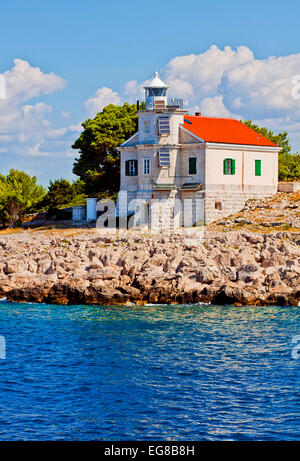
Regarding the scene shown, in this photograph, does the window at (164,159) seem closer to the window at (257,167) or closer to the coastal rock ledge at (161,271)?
the window at (257,167)

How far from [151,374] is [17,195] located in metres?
40.3

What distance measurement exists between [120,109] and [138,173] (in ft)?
33.7

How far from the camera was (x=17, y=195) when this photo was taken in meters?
57.0

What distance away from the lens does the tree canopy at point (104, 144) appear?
5459cm

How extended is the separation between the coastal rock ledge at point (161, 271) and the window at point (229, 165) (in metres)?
10.5

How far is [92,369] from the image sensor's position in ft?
64.1

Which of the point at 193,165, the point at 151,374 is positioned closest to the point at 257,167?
the point at 193,165

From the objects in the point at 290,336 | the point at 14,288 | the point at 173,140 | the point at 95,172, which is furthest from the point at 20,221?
the point at 290,336

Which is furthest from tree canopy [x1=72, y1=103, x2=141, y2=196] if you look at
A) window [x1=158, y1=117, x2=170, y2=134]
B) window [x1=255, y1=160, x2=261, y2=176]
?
window [x1=255, y1=160, x2=261, y2=176]

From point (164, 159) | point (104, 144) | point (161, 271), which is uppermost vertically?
point (104, 144)

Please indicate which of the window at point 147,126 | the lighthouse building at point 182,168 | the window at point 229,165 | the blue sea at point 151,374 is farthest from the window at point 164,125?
the blue sea at point 151,374

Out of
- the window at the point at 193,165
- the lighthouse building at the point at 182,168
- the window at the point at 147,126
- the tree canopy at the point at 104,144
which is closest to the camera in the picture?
the lighthouse building at the point at 182,168

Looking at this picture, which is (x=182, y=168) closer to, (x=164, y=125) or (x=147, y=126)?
(x=164, y=125)

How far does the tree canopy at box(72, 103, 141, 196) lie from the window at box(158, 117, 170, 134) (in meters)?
7.09
